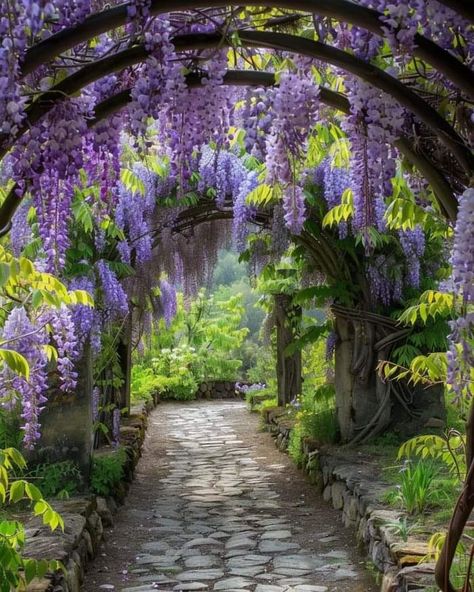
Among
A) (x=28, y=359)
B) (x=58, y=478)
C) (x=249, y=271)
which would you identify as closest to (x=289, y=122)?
(x=28, y=359)

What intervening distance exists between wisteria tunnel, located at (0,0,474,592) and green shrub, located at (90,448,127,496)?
25mm

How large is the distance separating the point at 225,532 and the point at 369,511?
1.24 metres

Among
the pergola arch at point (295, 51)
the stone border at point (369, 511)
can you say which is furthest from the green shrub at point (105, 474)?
the pergola arch at point (295, 51)

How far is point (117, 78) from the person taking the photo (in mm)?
2043

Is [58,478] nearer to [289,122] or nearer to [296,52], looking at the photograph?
[289,122]

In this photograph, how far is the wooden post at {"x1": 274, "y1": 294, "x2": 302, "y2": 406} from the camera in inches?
409

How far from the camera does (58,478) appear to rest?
4938mm

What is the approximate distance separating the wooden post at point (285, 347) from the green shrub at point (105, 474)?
4842mm

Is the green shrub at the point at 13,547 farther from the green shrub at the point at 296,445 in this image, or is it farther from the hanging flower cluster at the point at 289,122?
the green shrub at the point at 296,445

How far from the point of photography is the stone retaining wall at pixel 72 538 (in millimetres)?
3306

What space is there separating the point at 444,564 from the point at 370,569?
2176 millimetres

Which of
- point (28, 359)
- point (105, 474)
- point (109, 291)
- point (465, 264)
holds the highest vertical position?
point (109, 291)

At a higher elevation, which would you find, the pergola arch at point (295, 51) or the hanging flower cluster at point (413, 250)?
the hanging flower cluster at point (413, 250)

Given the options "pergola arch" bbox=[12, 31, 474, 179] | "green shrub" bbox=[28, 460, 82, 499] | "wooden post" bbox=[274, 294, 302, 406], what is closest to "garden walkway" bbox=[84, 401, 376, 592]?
"green shrub" bbox=[28, 460, 82, 499]
